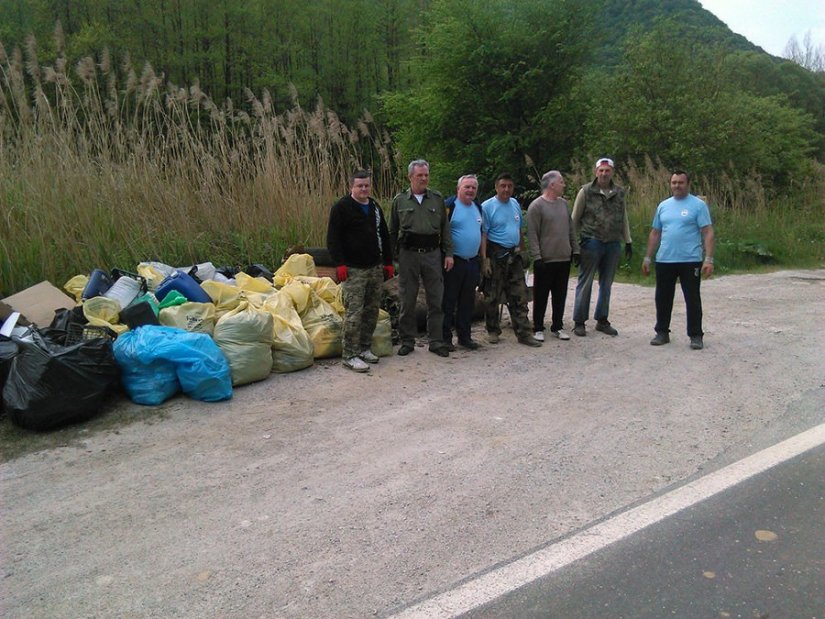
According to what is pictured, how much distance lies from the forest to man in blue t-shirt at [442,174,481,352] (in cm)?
276

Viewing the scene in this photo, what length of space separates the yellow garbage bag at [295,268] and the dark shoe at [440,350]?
178cm

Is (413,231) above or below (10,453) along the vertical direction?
above

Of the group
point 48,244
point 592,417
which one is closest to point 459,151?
point 48,244

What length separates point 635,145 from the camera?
61.0ft

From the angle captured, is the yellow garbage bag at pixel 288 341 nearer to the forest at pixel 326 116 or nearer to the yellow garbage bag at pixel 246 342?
the yellow garbage bag at pixel 246 342

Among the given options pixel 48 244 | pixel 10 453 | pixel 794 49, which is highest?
pixel 794 49

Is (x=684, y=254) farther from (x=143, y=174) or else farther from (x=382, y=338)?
(x=143, y=174)

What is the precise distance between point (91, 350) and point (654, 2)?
51.4 metres

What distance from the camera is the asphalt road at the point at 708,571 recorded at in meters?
2.83

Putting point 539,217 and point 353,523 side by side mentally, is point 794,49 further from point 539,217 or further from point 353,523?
point 353,523

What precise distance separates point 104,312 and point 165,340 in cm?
94

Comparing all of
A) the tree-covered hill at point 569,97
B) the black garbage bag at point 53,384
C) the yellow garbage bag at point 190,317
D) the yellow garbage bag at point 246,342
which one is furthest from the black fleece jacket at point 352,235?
the tree-covered hill at point 569,97

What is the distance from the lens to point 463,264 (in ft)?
22.8

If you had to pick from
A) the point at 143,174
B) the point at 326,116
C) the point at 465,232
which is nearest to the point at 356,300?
the point at 465,232
